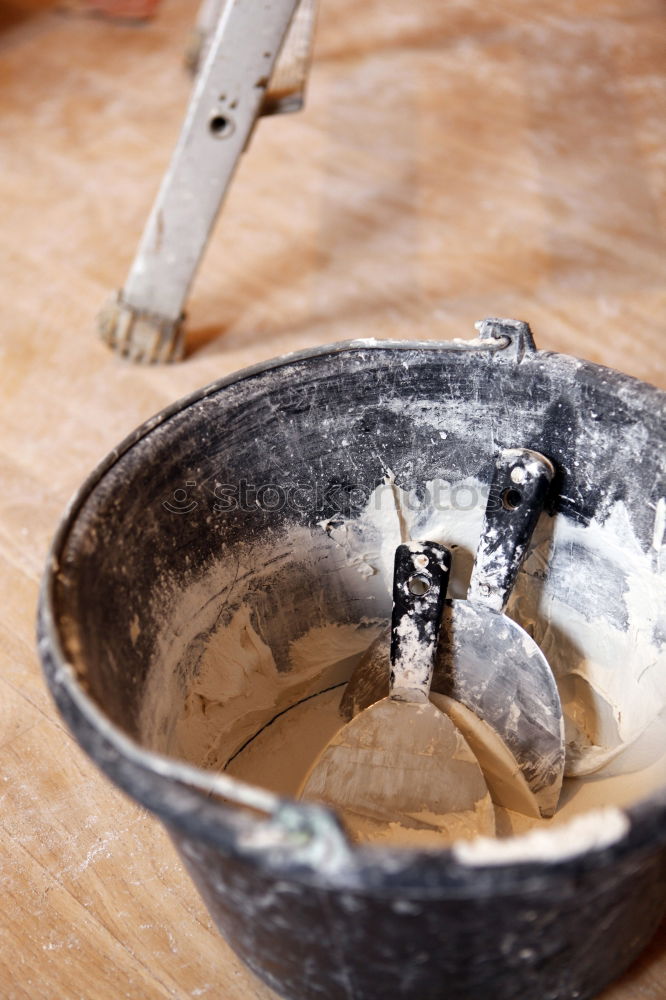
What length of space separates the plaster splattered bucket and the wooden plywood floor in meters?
0.20

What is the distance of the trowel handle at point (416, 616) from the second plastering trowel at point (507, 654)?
31 mm

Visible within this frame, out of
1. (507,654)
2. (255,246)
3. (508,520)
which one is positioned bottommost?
(255,246)

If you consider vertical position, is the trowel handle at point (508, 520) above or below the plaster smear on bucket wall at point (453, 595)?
above

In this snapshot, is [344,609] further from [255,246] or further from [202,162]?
[255,246]

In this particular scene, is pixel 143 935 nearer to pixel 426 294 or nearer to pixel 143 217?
pixel 426 294

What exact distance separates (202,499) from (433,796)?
15.4 inches

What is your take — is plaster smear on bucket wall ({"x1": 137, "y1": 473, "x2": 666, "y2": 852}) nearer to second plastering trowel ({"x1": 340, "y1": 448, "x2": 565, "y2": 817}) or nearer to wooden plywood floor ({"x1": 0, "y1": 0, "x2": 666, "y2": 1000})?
second plastering trowel ({"x1": 340, "y1": 448, "x2": 565, "y2": 817})

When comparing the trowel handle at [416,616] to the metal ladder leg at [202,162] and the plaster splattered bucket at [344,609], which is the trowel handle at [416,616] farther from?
the metal ladder leg at [202,162]

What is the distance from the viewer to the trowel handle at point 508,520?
1.02 meters

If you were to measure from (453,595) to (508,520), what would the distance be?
0.17 meters

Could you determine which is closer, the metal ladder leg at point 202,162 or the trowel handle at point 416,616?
the trowel handle at point 416,616

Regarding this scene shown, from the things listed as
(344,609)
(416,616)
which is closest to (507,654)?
(416,616)

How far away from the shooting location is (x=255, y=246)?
1.97 meters

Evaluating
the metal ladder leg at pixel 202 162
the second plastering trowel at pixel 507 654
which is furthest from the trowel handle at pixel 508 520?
the metal ladder leg at pixel 202 162
